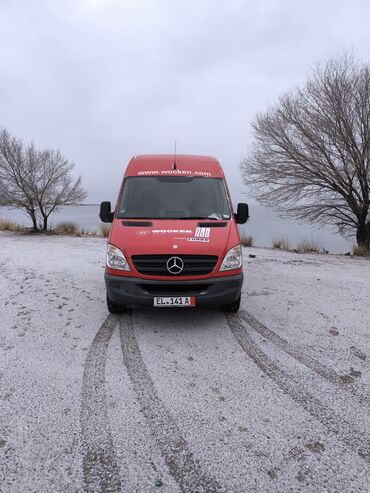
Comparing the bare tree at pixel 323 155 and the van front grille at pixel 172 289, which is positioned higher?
the bare tree at pixel 323 155

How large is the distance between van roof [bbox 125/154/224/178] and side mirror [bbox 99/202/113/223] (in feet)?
2.07

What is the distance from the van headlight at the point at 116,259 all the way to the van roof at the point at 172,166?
1689mm

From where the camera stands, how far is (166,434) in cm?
243

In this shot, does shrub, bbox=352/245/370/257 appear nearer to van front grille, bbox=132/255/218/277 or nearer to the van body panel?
the van body panel

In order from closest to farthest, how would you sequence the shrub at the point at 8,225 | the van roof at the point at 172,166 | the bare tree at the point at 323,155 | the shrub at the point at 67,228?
the van roof at the point at 172,166 → the bare tree at the point at 323,155 → the shrub at the point at 67,228 → the shrub at the point at 8,225

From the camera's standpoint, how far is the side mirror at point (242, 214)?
536cm

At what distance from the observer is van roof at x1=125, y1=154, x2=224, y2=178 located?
18.0 feet

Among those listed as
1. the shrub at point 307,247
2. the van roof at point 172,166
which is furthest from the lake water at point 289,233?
the van roof at point 172,166

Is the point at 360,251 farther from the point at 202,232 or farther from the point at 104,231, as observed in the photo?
the point at 104,231

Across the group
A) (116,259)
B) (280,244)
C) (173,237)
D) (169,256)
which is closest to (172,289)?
(169,256)

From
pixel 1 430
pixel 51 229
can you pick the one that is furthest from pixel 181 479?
pixel 51 229

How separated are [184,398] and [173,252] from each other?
1.75m

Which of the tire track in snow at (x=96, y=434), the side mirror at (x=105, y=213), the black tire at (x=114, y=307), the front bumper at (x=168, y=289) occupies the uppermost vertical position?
the side mirror at (x=105, y=213)

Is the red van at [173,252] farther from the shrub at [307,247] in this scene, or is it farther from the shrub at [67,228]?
the shrub at [67,228]
